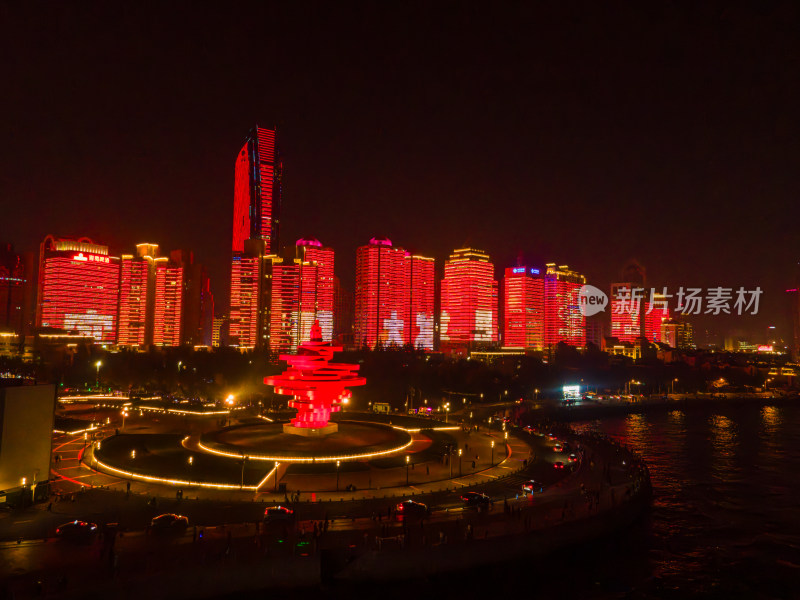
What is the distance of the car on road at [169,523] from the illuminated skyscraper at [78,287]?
167402mm

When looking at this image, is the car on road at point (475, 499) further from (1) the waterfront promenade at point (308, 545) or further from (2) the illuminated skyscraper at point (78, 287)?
(2) the illuminated skyscraper at point (78, 287)

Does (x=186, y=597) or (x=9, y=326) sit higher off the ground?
(x=9, y=326)

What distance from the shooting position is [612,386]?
5743 inches

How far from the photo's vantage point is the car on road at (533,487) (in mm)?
36344

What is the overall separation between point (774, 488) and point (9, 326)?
213 meters

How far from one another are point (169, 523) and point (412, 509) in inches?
483

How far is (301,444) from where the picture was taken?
4703cm

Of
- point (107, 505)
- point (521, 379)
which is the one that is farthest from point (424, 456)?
point (521, 379)

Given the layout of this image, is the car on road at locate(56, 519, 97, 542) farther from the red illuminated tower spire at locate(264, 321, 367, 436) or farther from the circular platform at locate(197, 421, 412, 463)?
the red illuminated tower spire at locate(264, 321, 367, 436)

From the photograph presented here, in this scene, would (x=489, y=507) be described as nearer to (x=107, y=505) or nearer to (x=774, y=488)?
(x=107, y=505)

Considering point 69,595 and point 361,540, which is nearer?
point 69,595

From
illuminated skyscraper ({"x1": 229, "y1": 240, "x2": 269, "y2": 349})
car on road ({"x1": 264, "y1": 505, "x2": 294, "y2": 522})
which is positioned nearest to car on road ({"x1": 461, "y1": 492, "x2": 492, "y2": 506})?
car on road ({"x1": 264, "y1": 505, "x2": 294, "y2": 522})

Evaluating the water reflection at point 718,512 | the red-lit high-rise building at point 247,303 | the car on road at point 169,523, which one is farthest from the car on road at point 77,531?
the red-lit high-rise building at point 247,303

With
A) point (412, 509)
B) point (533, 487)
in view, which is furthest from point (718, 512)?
point (412, 509)
